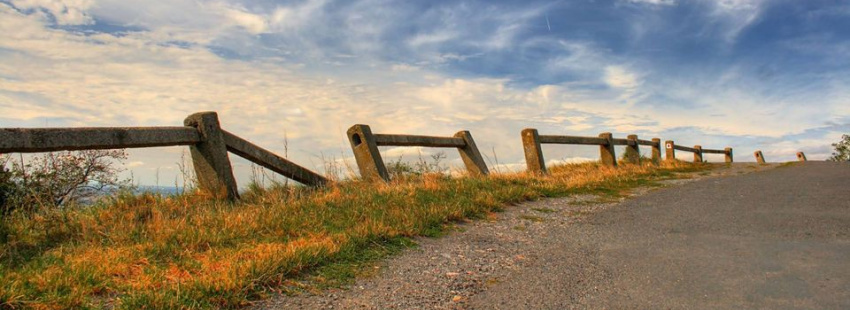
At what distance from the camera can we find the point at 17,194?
6.77m

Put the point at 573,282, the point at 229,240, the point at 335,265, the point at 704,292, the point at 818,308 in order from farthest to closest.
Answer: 1. the point at 229,240
2. the point at 335,265
3. the point at 573,282
4. the point at 704,292
5. the point at 818,308

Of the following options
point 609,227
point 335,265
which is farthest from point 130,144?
point 609,227

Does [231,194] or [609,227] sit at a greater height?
[231,194]

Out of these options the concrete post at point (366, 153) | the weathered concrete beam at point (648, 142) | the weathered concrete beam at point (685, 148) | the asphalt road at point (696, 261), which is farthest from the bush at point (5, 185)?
the weathered concrete beam at point (685, 148)

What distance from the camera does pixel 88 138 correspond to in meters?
5.57

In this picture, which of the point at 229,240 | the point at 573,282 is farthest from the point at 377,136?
the point at 573,282

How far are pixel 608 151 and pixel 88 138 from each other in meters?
12.9

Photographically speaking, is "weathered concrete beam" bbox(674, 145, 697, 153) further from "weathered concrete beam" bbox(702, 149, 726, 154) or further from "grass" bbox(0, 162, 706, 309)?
"grass" bbox(0, 162, 706, 309)

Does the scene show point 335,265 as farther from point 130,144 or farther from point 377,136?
point 377,136

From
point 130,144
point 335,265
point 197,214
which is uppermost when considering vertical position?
point 130,144

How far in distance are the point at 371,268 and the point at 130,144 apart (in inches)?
134

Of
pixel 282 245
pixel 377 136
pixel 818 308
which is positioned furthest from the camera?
pixel 377 136

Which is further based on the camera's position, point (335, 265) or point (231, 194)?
point (231, 194)

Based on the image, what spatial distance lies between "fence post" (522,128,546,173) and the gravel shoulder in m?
5.95
